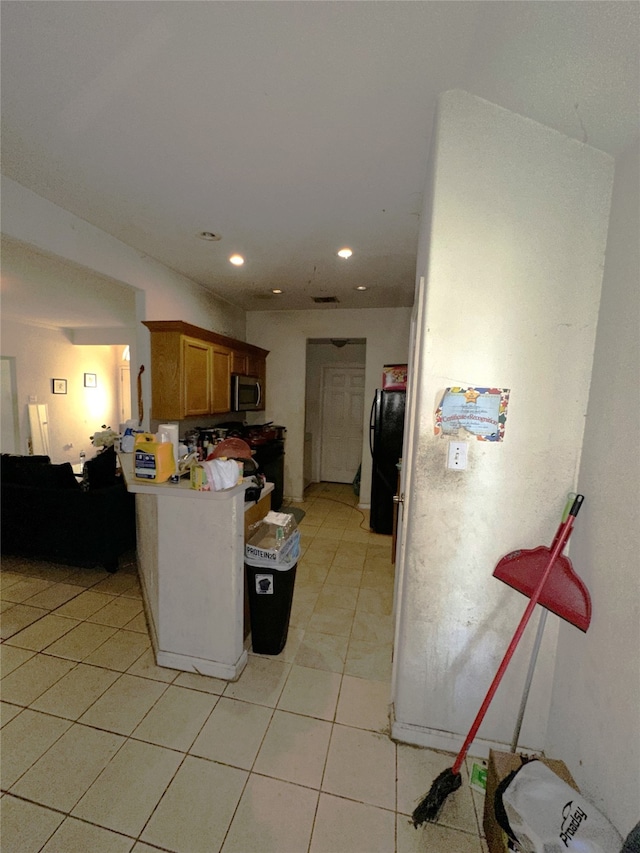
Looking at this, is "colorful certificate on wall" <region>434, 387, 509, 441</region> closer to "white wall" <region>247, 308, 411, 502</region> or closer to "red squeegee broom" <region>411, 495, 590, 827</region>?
"red squeegee broom" <region>411, 495, 590, 827</region>

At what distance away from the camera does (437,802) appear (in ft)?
3.88

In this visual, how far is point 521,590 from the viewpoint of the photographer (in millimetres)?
1218

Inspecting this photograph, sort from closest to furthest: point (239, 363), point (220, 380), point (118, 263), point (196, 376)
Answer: point (118, 263)
point (196, 376)
point (220, 380)
point (239, 363)

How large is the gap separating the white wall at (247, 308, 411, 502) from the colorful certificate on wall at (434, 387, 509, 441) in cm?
307

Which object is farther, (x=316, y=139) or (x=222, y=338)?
(x=222, y=338)

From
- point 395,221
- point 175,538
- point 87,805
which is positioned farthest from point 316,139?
point 87,805

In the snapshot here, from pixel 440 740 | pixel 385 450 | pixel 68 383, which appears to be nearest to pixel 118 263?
pixel 385 450

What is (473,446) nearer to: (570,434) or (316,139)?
(570,434)

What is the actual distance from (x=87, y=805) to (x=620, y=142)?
113 inches

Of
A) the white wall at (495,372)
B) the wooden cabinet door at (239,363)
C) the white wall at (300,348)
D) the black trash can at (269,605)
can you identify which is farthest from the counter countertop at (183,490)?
the white wall at (300,348)

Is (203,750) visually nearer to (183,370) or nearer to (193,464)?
(193,464)

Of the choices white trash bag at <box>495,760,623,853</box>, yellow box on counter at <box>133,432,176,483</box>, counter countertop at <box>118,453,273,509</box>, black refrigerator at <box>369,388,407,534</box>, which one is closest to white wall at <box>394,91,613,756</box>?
white trash bag at <box>495,760,623,853</box>

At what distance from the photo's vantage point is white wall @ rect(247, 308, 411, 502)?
14.1ft

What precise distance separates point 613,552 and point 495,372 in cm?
67
